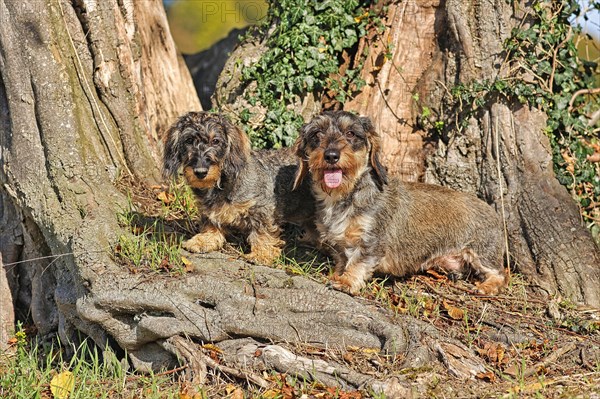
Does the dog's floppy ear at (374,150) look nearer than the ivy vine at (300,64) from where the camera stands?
Yes

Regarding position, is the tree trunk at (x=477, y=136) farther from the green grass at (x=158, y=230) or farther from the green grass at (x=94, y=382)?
the green grass at (x=94, y=382)

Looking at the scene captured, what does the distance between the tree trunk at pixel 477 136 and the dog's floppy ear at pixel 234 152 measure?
1856 millimetres

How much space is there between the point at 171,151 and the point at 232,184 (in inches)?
25.1

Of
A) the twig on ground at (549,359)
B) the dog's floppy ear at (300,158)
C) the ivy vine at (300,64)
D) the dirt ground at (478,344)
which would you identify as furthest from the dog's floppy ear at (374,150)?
the twig on ground at (549,359)

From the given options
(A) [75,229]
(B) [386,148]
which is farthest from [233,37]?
(A) [75,229]

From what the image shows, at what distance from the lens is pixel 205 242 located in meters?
7.07

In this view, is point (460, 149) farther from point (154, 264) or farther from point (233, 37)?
point (233, 37)

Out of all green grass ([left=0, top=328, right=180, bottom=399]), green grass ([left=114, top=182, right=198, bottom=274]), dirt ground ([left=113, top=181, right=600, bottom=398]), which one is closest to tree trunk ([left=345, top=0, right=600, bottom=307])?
dirt ground ([left=113, top=181, right=600, bottom=398])

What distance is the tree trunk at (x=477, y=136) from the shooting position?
739 cm

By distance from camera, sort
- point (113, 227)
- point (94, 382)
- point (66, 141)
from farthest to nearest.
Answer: point (66, 141) → point (113, 227) → point (94, 382)

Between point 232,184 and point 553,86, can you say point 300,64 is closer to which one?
point 232,184

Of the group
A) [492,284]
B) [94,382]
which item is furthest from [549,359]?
[94,382]

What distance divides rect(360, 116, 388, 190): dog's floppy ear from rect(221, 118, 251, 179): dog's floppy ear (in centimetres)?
115

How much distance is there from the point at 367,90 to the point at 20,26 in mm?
3695
